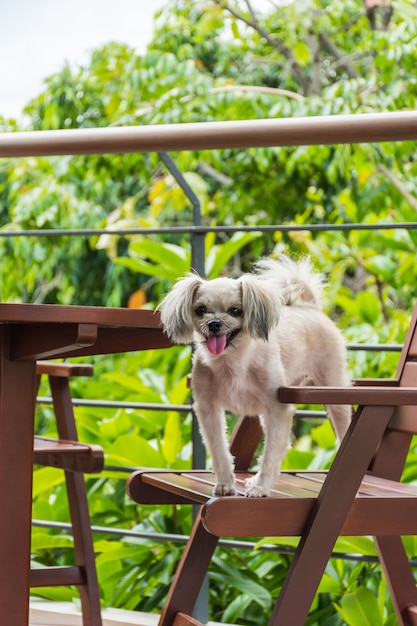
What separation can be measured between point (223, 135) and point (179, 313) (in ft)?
2.11

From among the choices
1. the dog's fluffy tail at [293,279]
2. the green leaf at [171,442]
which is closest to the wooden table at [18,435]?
the dog's fluffy tail at [293,279]

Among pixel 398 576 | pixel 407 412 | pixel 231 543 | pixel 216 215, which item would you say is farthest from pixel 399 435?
pixel 216 215

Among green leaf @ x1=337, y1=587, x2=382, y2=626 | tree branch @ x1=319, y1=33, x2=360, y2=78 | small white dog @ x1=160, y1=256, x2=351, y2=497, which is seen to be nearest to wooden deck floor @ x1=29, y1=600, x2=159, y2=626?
green leaf @ x1=337, y1=587, x2=382, y2=626

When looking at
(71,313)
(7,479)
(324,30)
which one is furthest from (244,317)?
(324,30)

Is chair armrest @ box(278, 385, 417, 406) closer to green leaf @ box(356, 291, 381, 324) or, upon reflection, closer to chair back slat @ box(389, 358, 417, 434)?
chair back slat @ box(389, 358, 417, 434)

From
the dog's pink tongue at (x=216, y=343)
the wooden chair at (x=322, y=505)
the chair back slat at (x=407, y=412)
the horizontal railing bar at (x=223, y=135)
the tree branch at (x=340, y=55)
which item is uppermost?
the tree branch at (x=340, y=55)

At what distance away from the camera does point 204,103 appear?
5.99 metres

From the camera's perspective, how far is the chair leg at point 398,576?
5.53ft

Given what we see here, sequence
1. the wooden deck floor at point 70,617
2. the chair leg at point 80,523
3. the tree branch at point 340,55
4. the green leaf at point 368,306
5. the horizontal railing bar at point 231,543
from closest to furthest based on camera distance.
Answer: the chair leg at point 80,523
the horizontal railing bar at point 231,543
the wooden deck floor at point 70,617
the green leaf at point 368,306
the tree branch at point 340,55

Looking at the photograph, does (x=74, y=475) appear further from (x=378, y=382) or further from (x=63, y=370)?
(x=378, y=382)

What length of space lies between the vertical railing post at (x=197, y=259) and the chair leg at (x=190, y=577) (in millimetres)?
493

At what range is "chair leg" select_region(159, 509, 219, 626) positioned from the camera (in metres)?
1.73

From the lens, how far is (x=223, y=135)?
2.01 m

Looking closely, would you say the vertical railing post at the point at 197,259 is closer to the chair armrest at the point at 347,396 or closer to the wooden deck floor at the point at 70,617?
the wooden deck floor at the point at 70,617
